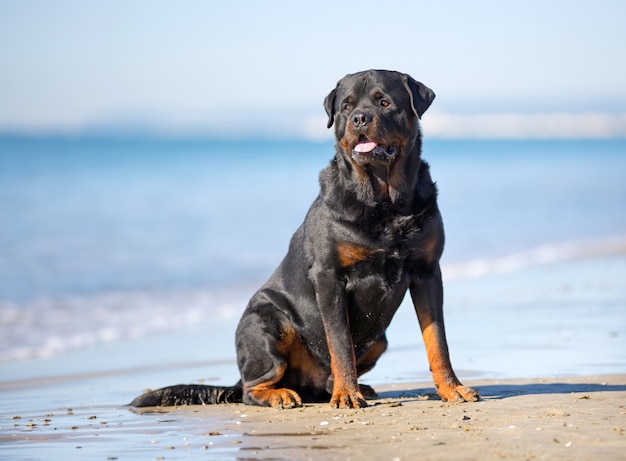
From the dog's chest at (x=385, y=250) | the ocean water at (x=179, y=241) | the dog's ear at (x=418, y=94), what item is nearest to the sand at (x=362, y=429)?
the dog's chest at (x=385, y=250)

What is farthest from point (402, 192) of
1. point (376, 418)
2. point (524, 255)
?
point (524, 255)

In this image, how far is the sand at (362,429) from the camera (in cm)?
409

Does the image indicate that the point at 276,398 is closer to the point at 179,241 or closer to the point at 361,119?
the point at 361,119

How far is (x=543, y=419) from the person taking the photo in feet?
15.1

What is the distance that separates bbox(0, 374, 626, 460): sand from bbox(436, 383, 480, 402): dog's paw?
6 cm

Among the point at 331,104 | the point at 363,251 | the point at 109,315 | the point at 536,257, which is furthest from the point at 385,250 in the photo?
the point at 536,257

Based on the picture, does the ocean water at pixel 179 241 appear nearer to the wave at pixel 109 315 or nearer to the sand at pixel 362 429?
the wave at pixel 109 315

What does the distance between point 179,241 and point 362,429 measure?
12.5 meters

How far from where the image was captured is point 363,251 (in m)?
5.29

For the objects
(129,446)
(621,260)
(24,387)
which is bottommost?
(129,446)

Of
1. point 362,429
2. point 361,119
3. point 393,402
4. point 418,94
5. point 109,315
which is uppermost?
point 418,94

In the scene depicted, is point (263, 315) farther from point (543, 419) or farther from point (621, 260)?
point (621, 260)

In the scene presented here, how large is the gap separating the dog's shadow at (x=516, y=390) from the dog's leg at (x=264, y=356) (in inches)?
25.3

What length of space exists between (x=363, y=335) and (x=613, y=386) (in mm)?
1459
